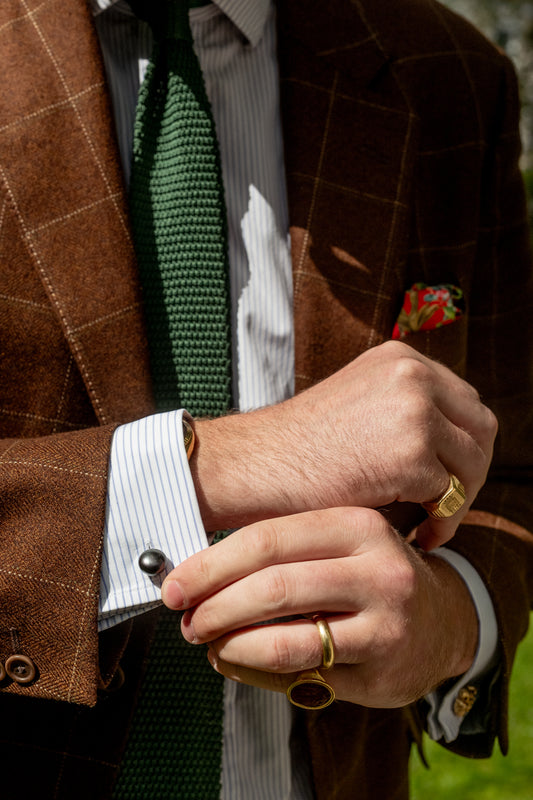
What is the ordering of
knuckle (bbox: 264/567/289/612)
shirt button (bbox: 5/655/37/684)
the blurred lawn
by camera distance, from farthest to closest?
1. the blurred lawn
2. shirt button (bbox: 5/655/37/684)
3. knuckle (bbox: 264/567/289/612)

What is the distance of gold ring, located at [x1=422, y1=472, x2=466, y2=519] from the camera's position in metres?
1.25

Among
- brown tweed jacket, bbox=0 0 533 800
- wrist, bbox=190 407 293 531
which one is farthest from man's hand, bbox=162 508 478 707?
brown tweed jacket, bbox=0 0 533 800

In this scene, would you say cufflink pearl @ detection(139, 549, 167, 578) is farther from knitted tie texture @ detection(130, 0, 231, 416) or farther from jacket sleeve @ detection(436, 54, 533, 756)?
jacket sleeve @ detection(436, 54, 533, 756)

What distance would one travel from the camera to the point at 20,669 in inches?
45.4

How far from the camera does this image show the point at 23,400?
1386 mm

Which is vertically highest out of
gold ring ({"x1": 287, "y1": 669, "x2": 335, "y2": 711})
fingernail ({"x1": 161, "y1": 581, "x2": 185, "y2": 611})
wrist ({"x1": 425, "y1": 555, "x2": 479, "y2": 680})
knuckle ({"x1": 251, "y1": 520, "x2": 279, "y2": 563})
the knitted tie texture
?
the knitted tie texture

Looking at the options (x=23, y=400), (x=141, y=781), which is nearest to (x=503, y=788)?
(x=141, y=781)

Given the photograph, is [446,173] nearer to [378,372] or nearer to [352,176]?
[352,176]

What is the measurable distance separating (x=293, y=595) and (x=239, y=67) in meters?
1.25

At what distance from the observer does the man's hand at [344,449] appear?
3.92ft

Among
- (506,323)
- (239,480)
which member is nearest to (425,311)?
(506,323)

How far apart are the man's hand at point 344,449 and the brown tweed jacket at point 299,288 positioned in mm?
205

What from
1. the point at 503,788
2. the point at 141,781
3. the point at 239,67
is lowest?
the point at 503,788

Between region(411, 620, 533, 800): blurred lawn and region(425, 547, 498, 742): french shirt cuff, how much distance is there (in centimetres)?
229
